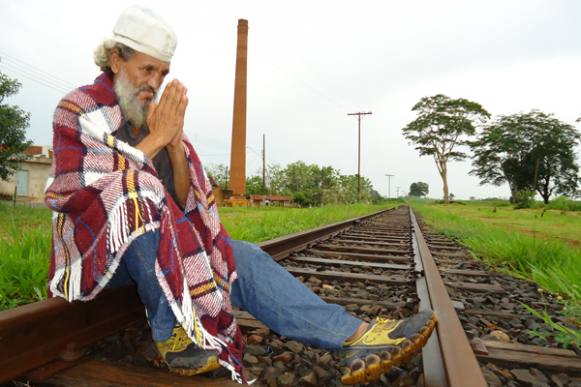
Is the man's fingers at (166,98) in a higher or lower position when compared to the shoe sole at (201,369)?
higher

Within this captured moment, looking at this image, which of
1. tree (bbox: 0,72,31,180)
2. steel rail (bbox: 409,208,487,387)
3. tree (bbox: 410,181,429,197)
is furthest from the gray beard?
tree (bbox: 410,181,429,197)

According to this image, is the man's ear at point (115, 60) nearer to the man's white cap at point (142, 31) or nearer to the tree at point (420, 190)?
the man's white cap at point (142, 31)

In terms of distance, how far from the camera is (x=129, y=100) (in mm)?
1720

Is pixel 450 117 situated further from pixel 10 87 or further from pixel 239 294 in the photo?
pixel 239 294

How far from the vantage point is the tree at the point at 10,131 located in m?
13.0

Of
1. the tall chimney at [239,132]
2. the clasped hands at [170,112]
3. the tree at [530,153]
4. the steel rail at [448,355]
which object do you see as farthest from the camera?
the tree at [530,153]

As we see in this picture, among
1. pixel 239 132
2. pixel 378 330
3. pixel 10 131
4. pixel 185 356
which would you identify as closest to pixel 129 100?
pixel 185 356

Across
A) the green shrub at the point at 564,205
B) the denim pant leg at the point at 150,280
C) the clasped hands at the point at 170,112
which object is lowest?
the denim pant leg at the point at 150,280

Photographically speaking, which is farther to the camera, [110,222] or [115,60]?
[115,60]

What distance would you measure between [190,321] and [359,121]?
3901 cm

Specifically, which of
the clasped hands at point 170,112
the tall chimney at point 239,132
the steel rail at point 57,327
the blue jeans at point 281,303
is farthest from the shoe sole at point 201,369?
the tall chimney at point 239,132

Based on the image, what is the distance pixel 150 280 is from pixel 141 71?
0.93m

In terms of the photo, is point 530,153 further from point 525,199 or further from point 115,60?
point 115,60

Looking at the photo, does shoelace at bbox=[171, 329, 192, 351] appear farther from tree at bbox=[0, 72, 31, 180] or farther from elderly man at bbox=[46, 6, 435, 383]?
tree at bbox=[0, 72, 31, 180]
